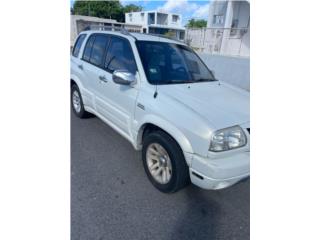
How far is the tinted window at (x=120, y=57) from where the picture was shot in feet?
9.11

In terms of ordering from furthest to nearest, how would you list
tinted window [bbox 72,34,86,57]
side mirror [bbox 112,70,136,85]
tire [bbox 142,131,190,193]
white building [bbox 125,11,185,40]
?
white building [bbox 125,11,185,40]
tinted window [bbox 72,34,86,57]
side mirror [bbox 112,70,136,85]
tire [bbox 142,131,190,193]

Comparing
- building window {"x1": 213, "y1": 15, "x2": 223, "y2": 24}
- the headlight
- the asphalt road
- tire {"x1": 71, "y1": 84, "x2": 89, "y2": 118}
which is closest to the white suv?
the headlight

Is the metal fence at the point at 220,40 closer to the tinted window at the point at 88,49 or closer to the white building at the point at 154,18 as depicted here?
the tinted window at the point at 88,49

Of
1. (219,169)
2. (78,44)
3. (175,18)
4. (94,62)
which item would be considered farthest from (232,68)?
(175,18)

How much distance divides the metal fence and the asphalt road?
10.4 m

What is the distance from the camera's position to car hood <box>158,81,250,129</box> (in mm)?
2046

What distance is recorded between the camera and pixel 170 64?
2912 millimetres

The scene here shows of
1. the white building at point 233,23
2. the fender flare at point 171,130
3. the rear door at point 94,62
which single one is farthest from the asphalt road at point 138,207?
the white building at point 233,23

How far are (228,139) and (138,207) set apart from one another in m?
1.22

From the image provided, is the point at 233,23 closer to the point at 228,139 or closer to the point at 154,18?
the point at 228,139

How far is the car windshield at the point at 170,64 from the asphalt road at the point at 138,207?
132cm

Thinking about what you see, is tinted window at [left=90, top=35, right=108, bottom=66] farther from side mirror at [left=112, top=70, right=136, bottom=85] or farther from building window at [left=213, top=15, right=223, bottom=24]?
building window at [left=213, top=15, right=223, bottom=24]

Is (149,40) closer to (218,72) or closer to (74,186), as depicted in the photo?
(74,186)
